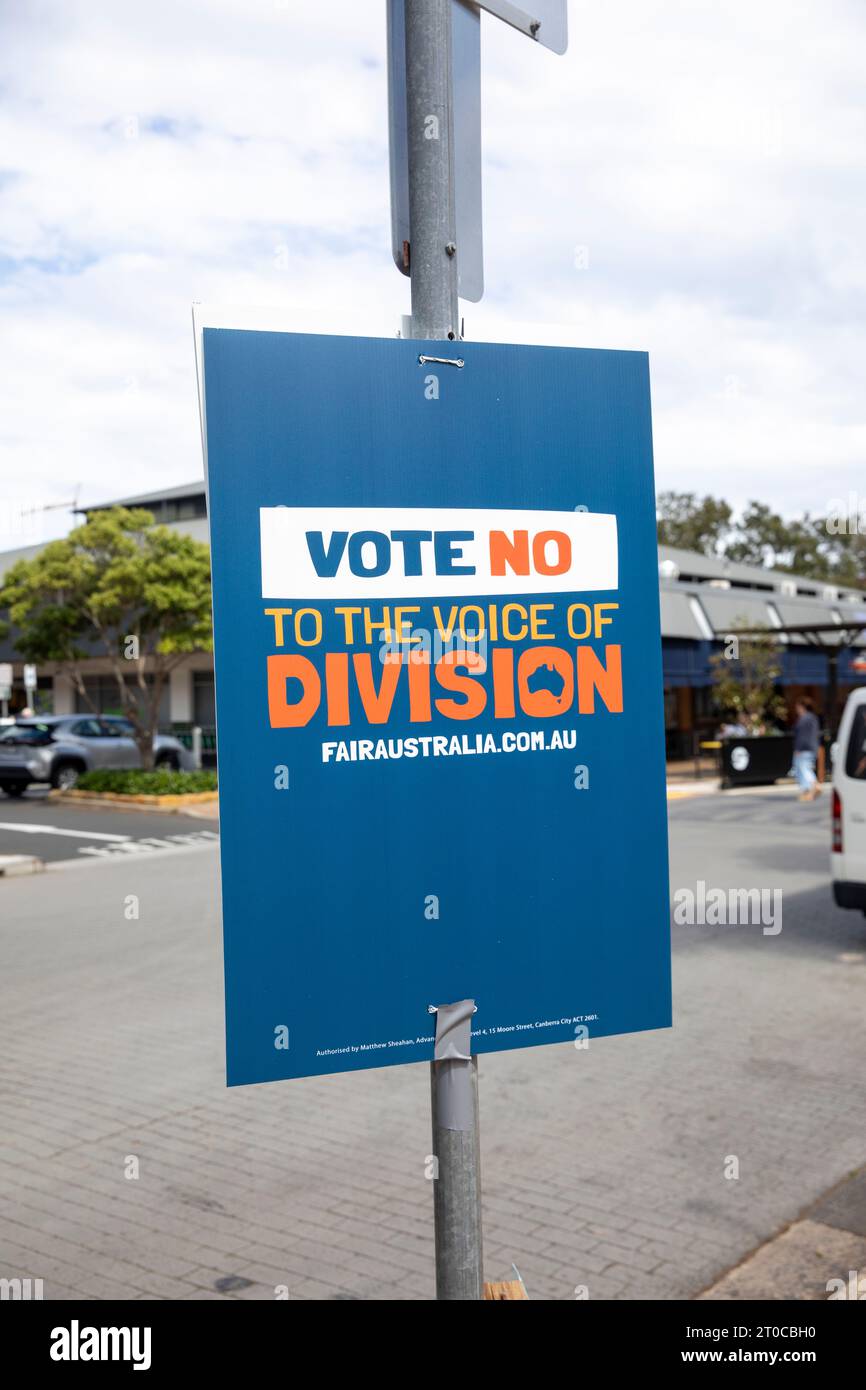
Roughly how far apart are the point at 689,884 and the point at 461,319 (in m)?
10.9

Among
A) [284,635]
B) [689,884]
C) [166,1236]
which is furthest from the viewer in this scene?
[689,884]

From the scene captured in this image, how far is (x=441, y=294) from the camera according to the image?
90.7 inches

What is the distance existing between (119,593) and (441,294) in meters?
23.0

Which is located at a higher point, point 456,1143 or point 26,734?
point 26,734

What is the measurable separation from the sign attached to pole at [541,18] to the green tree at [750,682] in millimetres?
28610

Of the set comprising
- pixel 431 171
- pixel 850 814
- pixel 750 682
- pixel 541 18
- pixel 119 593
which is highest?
pixel 119 593

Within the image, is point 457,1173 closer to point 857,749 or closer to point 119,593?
point 857,749

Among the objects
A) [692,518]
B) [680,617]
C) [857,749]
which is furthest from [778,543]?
[857,749]

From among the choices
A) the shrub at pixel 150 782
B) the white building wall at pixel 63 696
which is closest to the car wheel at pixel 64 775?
the shrub at pixel 150 782

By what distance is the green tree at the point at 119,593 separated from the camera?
24422 millimetres

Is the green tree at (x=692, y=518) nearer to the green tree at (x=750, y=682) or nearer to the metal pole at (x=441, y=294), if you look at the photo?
the green tree at (x=750, y=682)
